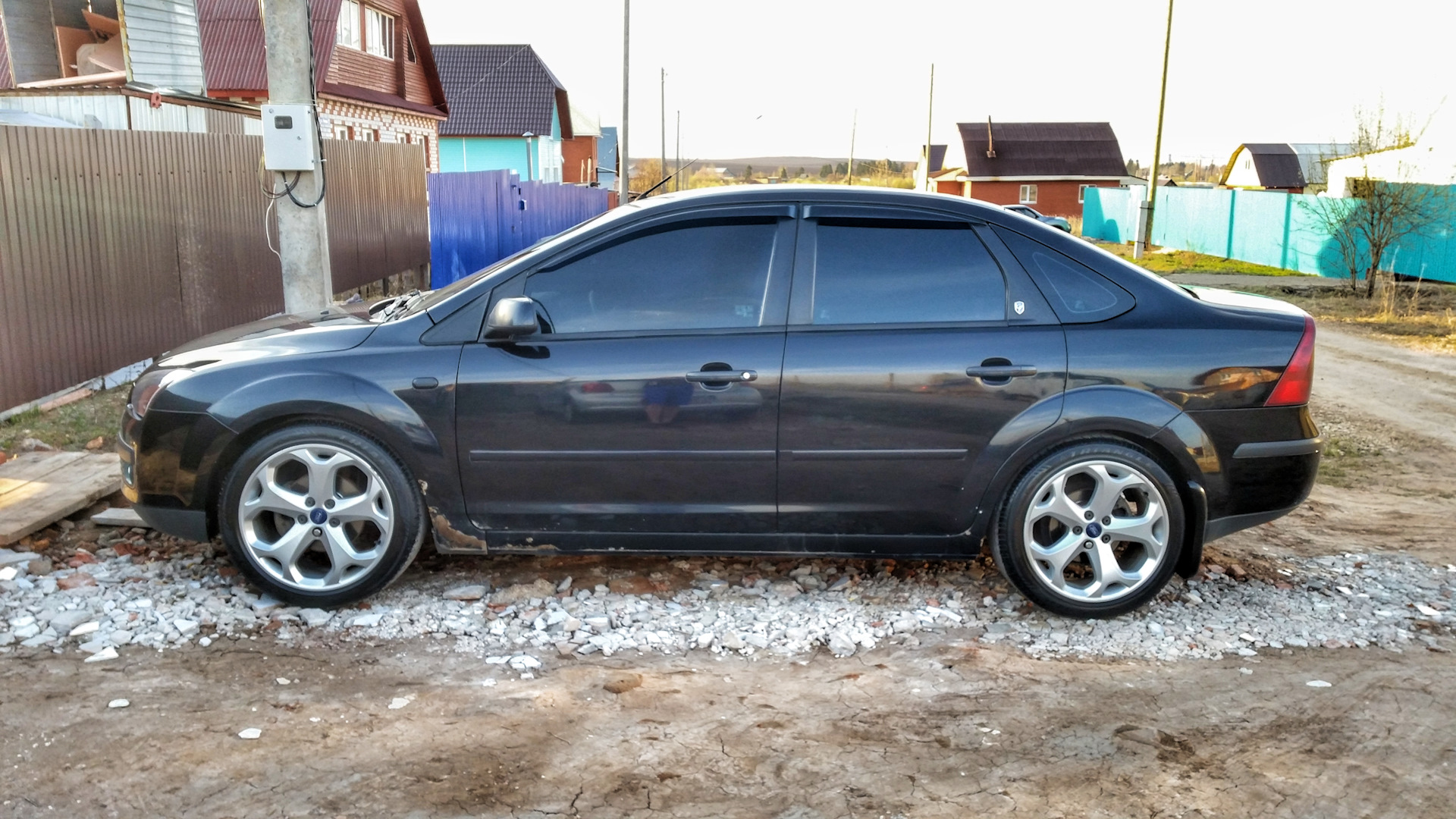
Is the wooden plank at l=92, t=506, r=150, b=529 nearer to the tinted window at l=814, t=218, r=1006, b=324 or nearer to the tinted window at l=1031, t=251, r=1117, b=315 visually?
the tinted window at l=814, t=218, r=1006, b=324

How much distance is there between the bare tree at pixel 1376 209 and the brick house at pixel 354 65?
758 inches

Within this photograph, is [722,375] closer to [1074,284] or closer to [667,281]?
[667,281]

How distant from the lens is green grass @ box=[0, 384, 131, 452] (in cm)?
761

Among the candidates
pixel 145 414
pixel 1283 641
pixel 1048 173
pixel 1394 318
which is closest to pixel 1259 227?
pixel 1394 318

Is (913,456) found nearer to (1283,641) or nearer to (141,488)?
(1283,641)

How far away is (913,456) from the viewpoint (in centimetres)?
462

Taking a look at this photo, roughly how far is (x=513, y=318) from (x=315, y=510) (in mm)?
1105

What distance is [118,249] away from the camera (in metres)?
9.77

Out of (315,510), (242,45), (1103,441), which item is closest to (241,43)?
(242,45)

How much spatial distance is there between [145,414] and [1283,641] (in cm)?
460

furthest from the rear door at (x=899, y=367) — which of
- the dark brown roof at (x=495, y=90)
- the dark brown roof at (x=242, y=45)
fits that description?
the dark brown roof at (x=495, y=90)

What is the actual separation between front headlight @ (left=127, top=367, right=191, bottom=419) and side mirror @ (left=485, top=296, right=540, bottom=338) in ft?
4.34

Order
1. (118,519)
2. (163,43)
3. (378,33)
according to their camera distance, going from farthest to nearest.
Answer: (378,33)
(163,43)
(118,519)

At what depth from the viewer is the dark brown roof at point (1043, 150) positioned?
208 ft
